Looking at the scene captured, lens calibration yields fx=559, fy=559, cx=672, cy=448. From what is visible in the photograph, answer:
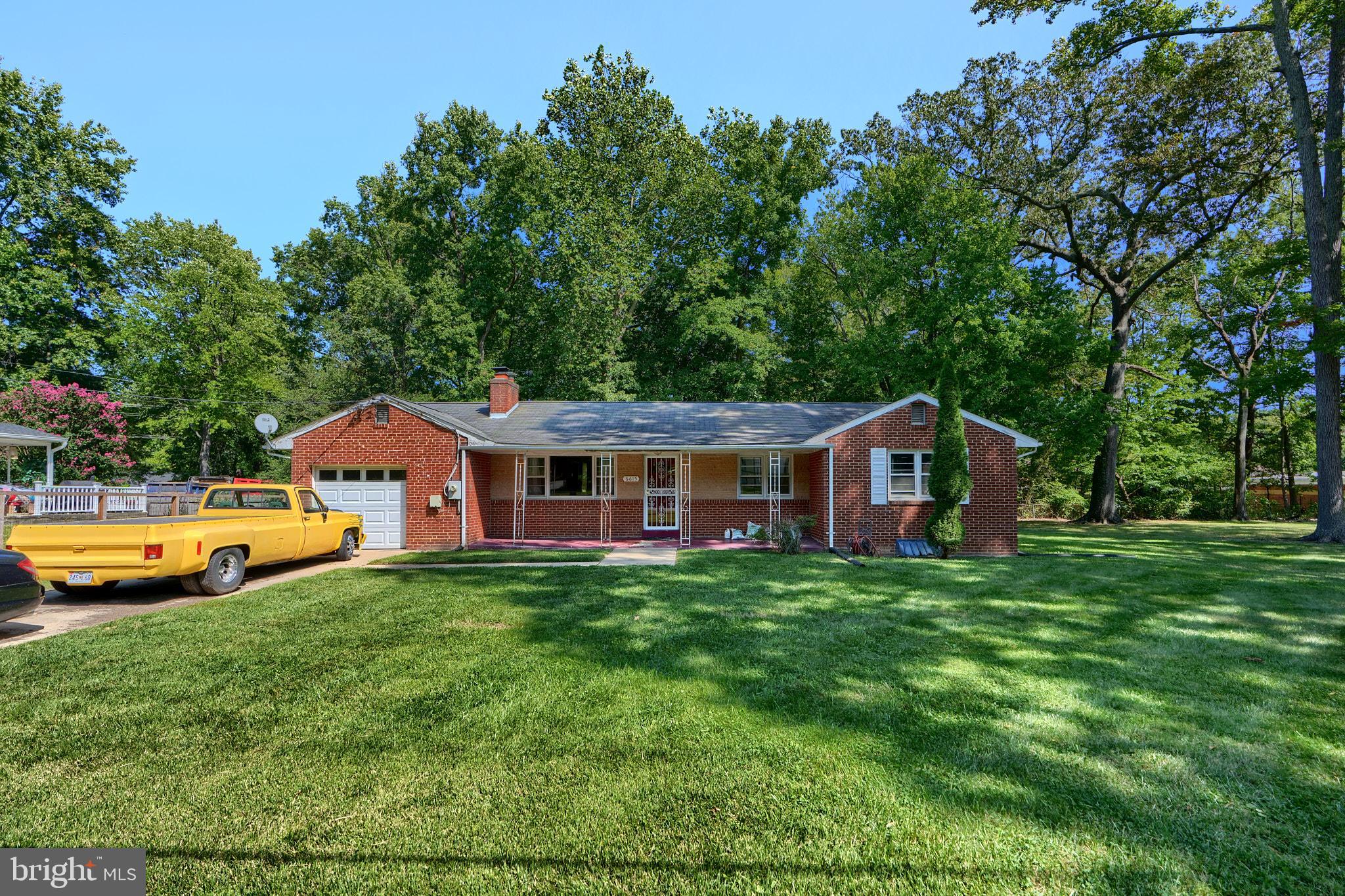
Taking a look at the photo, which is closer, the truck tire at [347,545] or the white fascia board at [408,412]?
the truck tire at [347,545]

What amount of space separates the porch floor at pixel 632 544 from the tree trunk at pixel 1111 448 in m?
18.4

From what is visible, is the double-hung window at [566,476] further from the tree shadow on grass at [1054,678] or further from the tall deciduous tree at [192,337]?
the tall deciduous tree at [192,337]

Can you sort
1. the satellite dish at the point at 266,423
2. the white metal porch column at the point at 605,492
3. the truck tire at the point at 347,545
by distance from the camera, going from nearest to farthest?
the truck tire at the point at 347,545 → the white metal porch column at the point at 605,492 → the satellite dish at the point at 266,423

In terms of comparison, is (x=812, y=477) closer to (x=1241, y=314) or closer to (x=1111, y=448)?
(x=1111, y=448)

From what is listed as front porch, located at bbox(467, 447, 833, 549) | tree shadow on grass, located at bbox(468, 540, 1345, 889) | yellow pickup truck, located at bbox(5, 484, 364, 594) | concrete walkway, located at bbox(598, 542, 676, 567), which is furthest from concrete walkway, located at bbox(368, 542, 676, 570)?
front porch, located at bbox(467, 447, 833, 549)

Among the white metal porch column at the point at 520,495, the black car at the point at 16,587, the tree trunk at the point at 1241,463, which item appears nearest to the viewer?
the black car at the point at 16,587

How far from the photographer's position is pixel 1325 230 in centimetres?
1681

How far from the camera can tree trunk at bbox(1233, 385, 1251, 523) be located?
89.1 ft

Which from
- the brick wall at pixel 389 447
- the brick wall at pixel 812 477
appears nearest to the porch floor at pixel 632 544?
the brick wall at pixel 812 477

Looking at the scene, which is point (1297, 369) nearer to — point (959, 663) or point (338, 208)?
point (959, 663)

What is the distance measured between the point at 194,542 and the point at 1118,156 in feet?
104

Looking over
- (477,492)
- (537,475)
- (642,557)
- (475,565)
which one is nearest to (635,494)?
(537,475)

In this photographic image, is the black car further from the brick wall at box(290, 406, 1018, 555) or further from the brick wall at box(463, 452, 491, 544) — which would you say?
the brick wall at box(463, 452, 491, 544)

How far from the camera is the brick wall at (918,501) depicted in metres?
14.2
